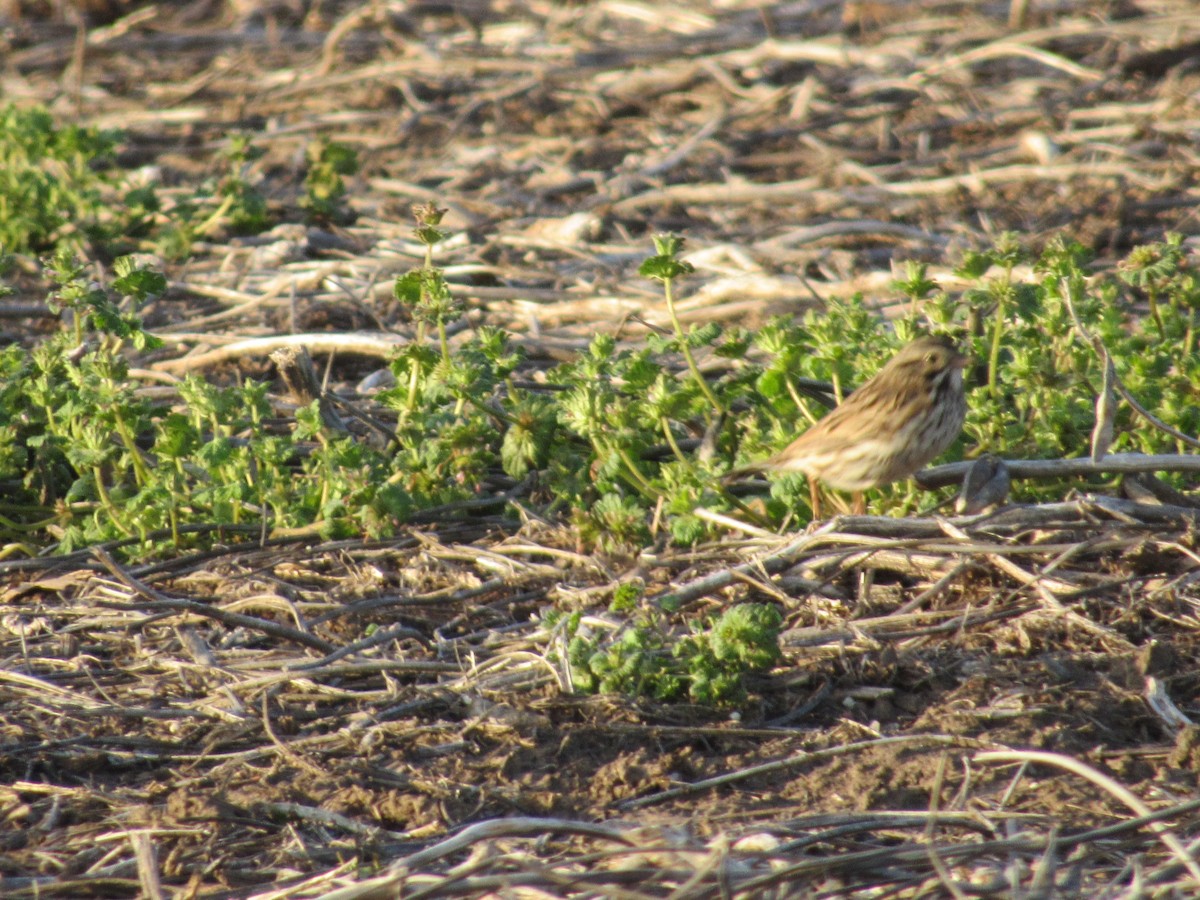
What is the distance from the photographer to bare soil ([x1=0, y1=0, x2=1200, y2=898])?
352 centimetres

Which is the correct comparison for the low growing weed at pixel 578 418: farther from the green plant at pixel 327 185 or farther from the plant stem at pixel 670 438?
the green plant at pixel 327 185

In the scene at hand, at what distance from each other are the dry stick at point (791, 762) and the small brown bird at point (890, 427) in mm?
1008

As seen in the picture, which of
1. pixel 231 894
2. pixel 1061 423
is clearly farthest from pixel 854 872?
pixel 1061 423

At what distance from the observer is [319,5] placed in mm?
12805

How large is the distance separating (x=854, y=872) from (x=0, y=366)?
3.82m

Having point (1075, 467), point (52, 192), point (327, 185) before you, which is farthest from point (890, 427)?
point (52, 192)

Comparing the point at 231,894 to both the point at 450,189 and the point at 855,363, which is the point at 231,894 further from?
the point at 450,189

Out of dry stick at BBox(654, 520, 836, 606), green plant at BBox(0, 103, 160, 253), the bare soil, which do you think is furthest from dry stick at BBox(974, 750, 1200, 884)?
green plant at BBox(0, 103, 160, 253)

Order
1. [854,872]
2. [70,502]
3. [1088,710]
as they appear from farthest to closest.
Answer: [70,502] → [1088,710] → [854,872]

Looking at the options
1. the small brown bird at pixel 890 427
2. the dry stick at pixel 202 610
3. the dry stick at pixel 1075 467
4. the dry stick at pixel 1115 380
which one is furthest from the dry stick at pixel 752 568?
the dry stick at pixel 202 610

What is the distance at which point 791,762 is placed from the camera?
3920mm

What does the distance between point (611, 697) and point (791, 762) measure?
0.52m

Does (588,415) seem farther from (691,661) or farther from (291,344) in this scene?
(291,344)

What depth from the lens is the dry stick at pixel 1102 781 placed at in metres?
3.22
